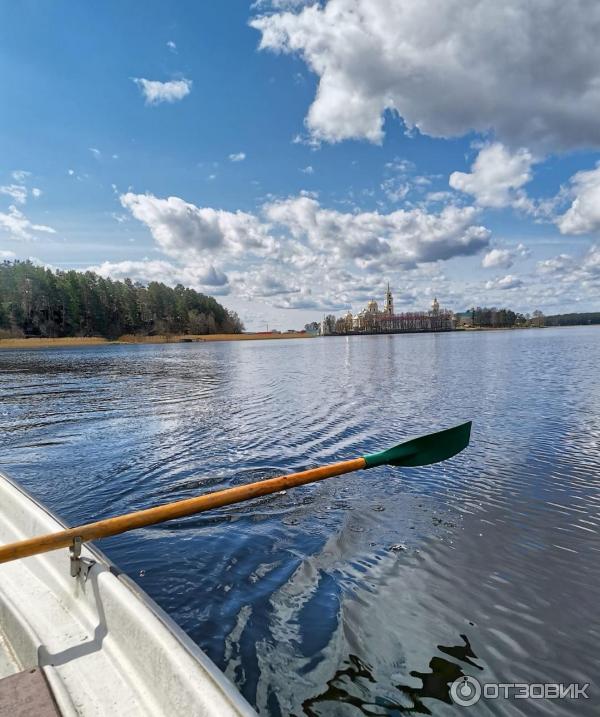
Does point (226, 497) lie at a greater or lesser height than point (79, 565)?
greater

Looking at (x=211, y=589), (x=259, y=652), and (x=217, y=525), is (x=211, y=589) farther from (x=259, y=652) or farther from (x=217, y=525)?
(x=217, y=525)

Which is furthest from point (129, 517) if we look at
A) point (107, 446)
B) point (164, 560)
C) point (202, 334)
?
point (202, 334)

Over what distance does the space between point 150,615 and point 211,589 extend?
261 centimetres

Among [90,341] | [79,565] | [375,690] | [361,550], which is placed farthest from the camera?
[90,341]

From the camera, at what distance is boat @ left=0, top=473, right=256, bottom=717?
7.65 ft

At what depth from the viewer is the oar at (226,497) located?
294 cm

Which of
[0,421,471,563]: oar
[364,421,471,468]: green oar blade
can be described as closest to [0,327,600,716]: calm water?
[364,421,471,468]: green oar blade

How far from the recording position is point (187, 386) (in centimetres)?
2489

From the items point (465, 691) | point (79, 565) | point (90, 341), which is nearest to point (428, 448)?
point (465, 691)

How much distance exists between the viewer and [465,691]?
362 centimetres

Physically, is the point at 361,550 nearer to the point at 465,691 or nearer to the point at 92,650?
the point at 465,691

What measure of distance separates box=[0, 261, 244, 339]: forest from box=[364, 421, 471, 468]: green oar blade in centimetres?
12682

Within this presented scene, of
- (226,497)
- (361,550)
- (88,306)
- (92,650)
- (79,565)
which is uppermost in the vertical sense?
(88,306)

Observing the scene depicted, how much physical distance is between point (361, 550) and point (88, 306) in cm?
13651
